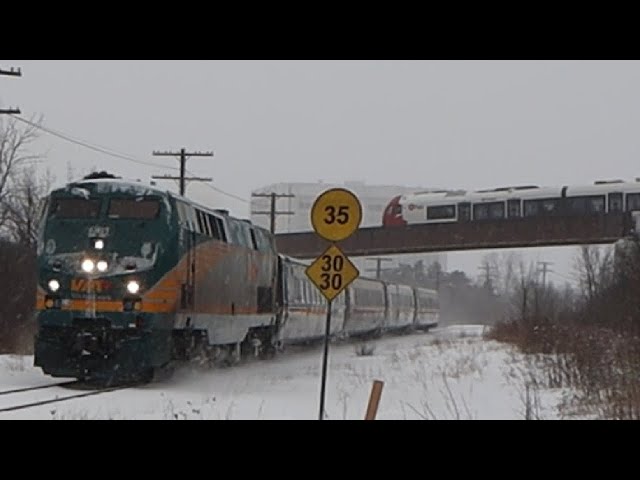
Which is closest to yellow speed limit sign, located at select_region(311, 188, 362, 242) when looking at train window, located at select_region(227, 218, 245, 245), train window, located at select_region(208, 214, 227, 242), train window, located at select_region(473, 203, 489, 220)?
train window, located at select_region(208, 214, 227, 242)

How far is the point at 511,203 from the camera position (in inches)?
1954

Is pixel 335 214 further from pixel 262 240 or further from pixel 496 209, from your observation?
pixel 496 209

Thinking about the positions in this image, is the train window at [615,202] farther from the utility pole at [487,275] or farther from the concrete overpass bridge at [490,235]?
the utility pole at [487,275]

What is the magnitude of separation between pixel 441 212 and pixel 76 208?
3303 cm

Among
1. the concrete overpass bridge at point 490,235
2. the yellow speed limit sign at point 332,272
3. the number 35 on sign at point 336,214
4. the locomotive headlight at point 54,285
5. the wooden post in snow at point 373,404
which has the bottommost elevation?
the wooden post in snow at point 373,404

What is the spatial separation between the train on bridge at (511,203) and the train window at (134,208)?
29.2 metres

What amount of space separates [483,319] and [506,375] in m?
73.3

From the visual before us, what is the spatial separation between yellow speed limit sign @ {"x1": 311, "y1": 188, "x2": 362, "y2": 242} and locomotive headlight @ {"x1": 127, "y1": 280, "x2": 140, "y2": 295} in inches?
238

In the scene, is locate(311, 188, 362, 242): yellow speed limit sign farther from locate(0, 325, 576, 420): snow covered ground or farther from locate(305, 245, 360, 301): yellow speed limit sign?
locate(0, 325, 576, 420): snow covered ground

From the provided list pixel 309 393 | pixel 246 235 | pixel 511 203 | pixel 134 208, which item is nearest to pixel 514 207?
pixel 511 203

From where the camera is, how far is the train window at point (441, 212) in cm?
5134

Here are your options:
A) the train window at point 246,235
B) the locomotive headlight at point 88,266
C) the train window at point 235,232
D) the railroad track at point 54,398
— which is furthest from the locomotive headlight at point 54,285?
the train window at point 246,235
